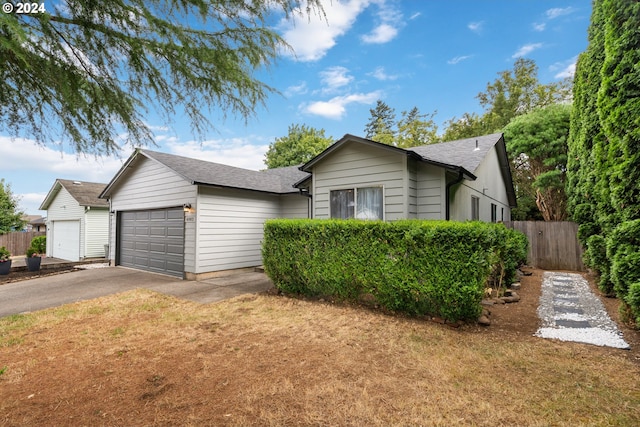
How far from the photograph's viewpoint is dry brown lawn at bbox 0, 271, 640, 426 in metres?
2.48

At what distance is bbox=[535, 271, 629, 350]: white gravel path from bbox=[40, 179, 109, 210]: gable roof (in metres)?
19.1

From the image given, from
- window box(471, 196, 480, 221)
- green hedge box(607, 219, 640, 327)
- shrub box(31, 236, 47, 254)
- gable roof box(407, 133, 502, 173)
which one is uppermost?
gable roof box(407, 133, 502, 173)

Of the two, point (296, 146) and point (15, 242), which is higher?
point (296, 146)

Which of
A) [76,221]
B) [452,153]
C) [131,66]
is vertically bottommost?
[76,221]

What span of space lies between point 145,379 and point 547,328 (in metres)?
5.81

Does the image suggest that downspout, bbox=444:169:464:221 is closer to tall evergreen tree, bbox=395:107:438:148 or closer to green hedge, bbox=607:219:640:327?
green hedge, bbox=607:219:640:327

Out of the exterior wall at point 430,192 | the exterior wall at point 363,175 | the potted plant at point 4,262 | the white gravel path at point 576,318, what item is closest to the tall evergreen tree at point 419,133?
the exterior wall at point 363,175

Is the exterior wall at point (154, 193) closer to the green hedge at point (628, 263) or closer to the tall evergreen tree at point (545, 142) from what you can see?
the green hedge at point (628, 263)

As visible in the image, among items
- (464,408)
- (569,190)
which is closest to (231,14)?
(464,408)

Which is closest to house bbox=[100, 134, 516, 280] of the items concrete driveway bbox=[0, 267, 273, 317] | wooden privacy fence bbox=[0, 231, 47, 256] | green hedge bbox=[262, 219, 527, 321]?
concrete driveway bbox=[0, 267, 273, 317]

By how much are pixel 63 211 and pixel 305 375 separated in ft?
66.9

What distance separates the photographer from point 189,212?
9.24 m

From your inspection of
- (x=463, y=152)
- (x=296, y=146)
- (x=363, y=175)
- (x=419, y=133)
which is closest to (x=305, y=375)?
(x=363, y=175)

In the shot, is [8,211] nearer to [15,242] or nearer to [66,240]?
[15,242]
